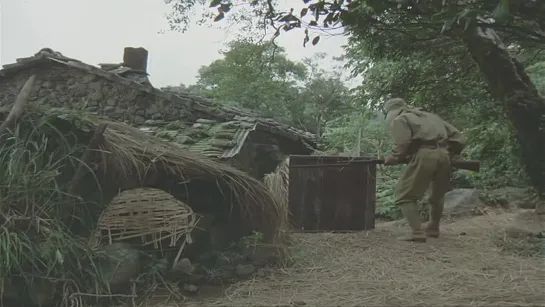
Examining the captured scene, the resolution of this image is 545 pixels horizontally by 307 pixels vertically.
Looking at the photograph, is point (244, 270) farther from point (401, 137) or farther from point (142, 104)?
point (142, 104)

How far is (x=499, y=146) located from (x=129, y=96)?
318 inches

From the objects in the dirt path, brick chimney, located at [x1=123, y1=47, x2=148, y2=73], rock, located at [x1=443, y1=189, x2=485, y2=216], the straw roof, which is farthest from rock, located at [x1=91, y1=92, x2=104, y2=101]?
rock, located at [x1=443, y1=189, x2=485, y2=216]

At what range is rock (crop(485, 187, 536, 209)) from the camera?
31.9ft

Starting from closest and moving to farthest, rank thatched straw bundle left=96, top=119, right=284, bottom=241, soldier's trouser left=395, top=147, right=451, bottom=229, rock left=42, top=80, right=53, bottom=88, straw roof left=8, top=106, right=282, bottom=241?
straw roof left=8, top=106, right=282, bottom=241 < thatched straw bundle left=96, top=119, right=284, bottom=241 < soldier's trouser left=395, top=147, right=451, bottom=229 < rock left=42, top=80, right=53, bottom=88

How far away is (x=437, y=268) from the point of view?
488cm

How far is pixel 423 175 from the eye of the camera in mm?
6082

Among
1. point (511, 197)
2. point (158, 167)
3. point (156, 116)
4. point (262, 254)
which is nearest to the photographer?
point (158, 167)

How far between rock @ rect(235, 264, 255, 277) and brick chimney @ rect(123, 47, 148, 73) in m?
6.51

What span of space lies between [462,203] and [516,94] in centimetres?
261

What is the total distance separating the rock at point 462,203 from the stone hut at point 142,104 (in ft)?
9.13

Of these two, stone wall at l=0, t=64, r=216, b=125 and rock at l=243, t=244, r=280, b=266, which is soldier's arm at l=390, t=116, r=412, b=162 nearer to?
rock at l=243, t=244, r=280, b=266

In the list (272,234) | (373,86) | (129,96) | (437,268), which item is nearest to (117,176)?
(272,234)

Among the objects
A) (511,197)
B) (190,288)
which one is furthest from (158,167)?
(511,197)

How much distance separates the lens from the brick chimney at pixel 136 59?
34.1 feet
